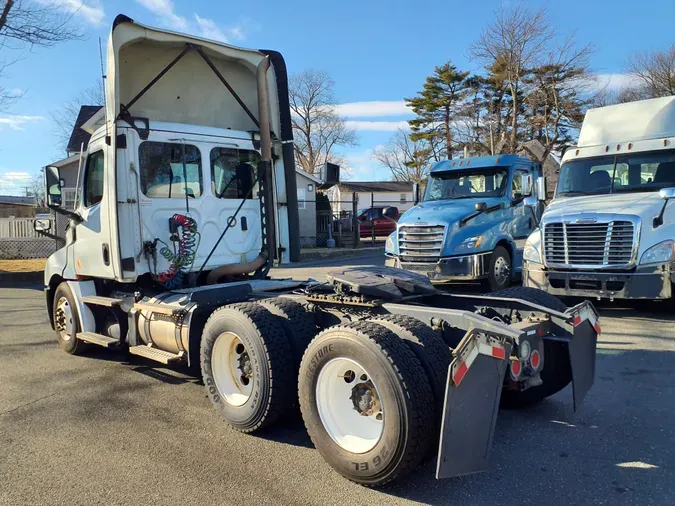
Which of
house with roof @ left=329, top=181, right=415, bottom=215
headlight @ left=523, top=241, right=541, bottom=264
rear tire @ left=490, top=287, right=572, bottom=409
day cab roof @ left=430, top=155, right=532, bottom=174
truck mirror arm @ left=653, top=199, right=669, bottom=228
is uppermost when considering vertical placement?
house with roof @ left=329, top=181, right=415, bottom=215

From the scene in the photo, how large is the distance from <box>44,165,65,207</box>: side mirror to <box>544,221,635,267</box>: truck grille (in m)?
6.89

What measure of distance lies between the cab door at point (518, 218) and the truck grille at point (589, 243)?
7.77 ft

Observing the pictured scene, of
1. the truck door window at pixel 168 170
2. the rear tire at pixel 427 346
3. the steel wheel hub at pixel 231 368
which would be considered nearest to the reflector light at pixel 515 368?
the rear tire at pixel 427 346

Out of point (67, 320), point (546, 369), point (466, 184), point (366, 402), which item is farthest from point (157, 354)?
point (466, 184)

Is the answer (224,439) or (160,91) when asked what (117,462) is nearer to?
(224,439)

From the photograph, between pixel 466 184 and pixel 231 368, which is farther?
pixel 466 184

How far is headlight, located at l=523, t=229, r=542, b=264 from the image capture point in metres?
8.76

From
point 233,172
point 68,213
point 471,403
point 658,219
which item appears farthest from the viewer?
point 658,219

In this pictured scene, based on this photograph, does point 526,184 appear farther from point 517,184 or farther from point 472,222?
point 472,222

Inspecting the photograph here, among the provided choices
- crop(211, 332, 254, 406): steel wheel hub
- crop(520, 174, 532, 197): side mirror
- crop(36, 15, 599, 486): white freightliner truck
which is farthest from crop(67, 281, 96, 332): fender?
crop(520, 174, 532, 197): side mirror

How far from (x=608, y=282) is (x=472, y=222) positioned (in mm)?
2861

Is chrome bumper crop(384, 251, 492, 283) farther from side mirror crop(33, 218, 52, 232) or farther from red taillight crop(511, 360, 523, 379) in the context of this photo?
red taillight crop(511, 360, 523, 379)

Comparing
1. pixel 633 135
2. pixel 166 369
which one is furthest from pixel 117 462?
pixel 633 135

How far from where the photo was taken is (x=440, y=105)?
149ft
